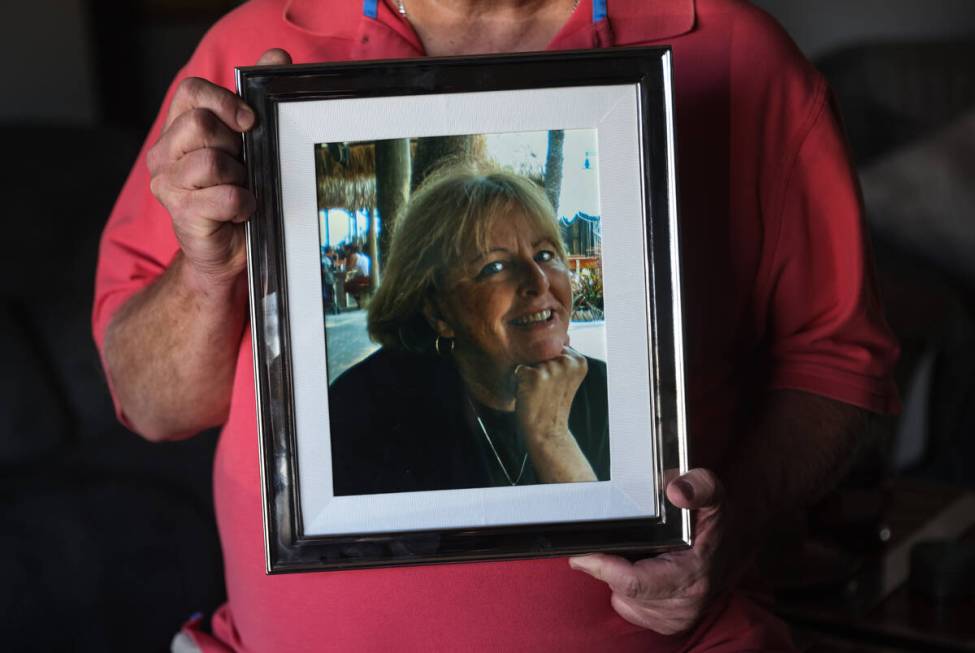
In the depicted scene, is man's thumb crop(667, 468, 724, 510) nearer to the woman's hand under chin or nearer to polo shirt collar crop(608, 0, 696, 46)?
the woman's hand under chin

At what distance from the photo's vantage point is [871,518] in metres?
1.56

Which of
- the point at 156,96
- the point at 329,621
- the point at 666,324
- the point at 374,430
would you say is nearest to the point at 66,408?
the point at 329,621

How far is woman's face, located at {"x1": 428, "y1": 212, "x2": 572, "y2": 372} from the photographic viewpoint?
806mm

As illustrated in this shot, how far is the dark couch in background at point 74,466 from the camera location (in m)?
1.68

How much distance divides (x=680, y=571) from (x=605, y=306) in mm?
225

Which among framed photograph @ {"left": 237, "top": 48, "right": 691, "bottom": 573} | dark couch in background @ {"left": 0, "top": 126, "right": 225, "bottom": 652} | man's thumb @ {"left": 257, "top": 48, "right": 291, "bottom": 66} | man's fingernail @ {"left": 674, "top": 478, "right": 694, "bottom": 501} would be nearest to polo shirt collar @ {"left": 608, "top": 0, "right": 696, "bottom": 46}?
framed photograph @ {"left": 237, "top": 48, "right": 691, "bottom": 573}

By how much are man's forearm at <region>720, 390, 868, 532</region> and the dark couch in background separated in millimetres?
1121

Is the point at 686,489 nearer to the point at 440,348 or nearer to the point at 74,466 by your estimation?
the point at 440,348

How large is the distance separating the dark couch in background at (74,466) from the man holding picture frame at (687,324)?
0.71 metres

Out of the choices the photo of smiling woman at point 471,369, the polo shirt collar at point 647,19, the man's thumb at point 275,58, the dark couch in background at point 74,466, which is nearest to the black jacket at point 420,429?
the photo of smiling woman at point 471,369

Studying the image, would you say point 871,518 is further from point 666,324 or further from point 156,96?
point 156,96

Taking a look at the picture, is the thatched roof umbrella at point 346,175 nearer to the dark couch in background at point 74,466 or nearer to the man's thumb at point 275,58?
the man's thumb at point 275,58

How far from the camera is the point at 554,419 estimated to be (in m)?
0.81

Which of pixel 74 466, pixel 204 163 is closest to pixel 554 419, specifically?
pixel 204 163
